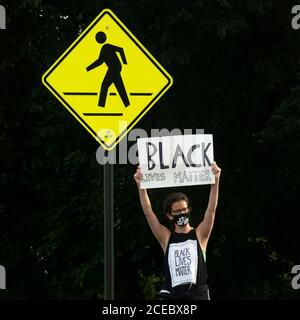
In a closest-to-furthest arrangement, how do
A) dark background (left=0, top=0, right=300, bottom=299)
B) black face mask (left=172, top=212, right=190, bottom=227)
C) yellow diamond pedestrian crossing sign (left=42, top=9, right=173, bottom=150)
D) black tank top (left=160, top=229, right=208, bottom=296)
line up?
black tank top (left=160, top=229, right=208, bottom=296), black face mask (left=172, top=212, right=190, bottom=227), yellow diamond pedestrian crossing sign (left=42, top=9, right=173, bottom=150), dark background (left=0, top=0, right=300, bottom=299)

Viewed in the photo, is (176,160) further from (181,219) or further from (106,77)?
(106,77)

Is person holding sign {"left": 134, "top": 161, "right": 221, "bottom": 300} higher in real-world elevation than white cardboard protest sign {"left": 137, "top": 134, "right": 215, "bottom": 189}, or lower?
lower

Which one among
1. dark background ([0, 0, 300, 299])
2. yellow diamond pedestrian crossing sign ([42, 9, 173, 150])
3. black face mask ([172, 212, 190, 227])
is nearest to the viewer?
black face mask ([172, 212, 190, 227])

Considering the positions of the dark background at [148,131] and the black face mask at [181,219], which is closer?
the black face mask at [181,219]

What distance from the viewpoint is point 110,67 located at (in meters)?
7.07

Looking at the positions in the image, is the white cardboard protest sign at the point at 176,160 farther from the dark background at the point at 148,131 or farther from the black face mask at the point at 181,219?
the dark background at the point at 148,131

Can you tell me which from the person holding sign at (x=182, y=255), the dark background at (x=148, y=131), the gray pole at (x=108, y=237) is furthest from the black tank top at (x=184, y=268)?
the dark background at (x=148, y=131)

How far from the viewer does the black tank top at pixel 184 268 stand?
661 centimetres

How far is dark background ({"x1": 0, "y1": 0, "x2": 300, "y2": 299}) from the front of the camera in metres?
15.1

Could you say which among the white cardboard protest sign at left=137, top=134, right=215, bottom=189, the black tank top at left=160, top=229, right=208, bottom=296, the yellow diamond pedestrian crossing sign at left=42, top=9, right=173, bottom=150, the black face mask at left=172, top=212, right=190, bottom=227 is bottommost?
the black tank top at left=160, top=229, right=208, bottom=296

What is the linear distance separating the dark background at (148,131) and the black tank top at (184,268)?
746cm

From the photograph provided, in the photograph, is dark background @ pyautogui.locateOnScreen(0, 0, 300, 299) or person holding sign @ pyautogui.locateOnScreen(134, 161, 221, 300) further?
dark background @ pyautogui.locateOnScreen(0, 0, 300, 299)

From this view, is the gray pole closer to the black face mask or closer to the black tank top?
the black tank top

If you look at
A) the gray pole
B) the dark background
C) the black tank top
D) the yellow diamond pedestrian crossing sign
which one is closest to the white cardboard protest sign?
the yellow diamond pedestrian crossing sign
